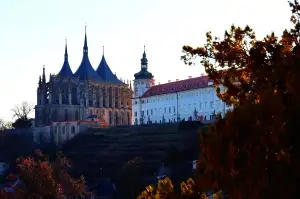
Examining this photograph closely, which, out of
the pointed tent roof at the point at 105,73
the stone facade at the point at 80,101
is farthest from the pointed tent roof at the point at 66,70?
the pointed tent roof at the point at 105,73

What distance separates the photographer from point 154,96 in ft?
250

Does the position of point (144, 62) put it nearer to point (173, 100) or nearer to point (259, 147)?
point (173, 100)

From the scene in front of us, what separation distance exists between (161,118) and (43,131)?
1384 cm

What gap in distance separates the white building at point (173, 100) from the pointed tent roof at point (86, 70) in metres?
6.65

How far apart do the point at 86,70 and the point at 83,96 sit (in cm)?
502

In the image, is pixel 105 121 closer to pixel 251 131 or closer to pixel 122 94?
pixel 122 94

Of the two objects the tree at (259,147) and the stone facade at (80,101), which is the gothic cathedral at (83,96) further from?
the tree at (259,147)

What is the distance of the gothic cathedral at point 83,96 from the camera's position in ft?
257

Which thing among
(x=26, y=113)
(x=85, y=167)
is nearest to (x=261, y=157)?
(x=85, y=167)

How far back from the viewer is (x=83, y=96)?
81.2 m

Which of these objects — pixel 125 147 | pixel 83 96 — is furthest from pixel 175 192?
pixel 83 96

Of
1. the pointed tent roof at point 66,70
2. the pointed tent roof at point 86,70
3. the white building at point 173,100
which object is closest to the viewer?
the white building at point 173,100

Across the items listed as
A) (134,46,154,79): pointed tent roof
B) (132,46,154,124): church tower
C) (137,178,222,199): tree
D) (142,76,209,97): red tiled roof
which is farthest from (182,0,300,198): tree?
(134,46,154,79): pointed tent roof

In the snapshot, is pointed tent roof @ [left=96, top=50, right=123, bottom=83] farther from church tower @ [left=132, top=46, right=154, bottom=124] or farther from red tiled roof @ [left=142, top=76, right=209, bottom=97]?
red tiled roof @ [left=142, top=76, right=209, bottom=97]
